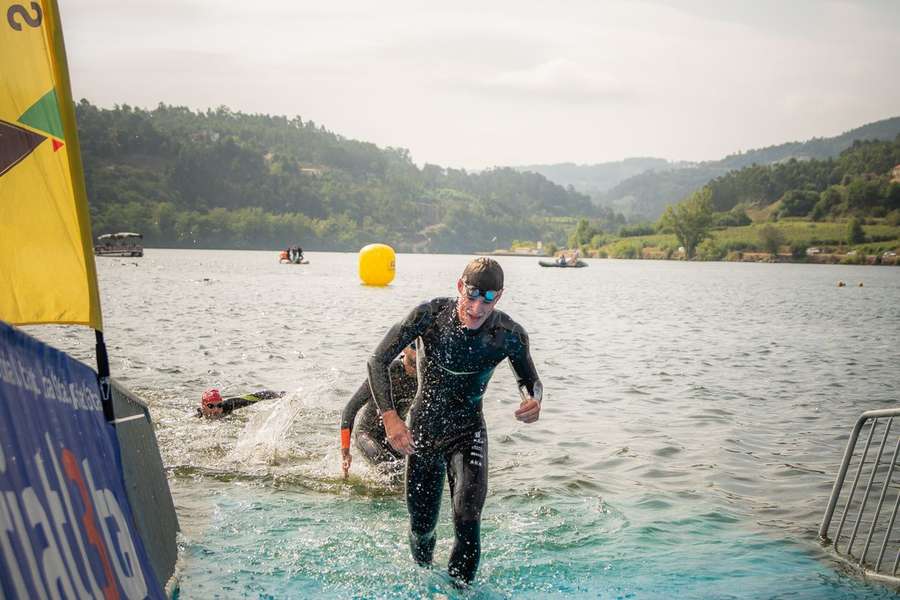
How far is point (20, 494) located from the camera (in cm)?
282

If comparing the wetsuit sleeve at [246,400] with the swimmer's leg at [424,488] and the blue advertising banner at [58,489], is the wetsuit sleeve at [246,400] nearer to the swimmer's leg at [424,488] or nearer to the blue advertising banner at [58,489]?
the swimmer's leg at [424,488]

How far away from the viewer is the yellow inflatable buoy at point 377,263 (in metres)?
49.2

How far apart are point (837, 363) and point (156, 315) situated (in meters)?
25.2

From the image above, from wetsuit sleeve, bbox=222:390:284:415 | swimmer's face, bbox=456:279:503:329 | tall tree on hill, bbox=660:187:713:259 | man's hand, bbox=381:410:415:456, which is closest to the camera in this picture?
man's hand, bbox=381:410:415:456

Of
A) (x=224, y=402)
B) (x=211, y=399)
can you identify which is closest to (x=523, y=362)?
(x=224, y=402)

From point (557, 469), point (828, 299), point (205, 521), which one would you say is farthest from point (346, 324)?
point (828, 299)

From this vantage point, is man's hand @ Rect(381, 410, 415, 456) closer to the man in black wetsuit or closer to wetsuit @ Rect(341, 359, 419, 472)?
the man in black wetsuit

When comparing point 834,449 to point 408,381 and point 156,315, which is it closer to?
point 408,381

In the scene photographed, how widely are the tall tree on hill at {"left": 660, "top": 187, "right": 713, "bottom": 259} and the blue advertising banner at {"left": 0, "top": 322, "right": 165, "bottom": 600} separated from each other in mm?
186690

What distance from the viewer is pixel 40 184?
4.40m

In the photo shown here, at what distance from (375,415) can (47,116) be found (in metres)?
5.71

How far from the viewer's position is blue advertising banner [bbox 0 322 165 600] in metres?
2.75

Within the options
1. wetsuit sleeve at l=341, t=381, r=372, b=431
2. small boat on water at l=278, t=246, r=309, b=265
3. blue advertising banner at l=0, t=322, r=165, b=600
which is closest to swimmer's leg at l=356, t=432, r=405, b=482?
wetsuit sleeve at l=341, t=381, r=372, b=431

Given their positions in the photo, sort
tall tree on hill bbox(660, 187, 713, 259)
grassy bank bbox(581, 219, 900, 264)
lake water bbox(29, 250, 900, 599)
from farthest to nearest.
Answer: tall tree on hill bbox(660, 187, 713, 259) → grassy bank bbox(581, 219, 900, 264) → lake water bbox(29, 250, 900, 599)
